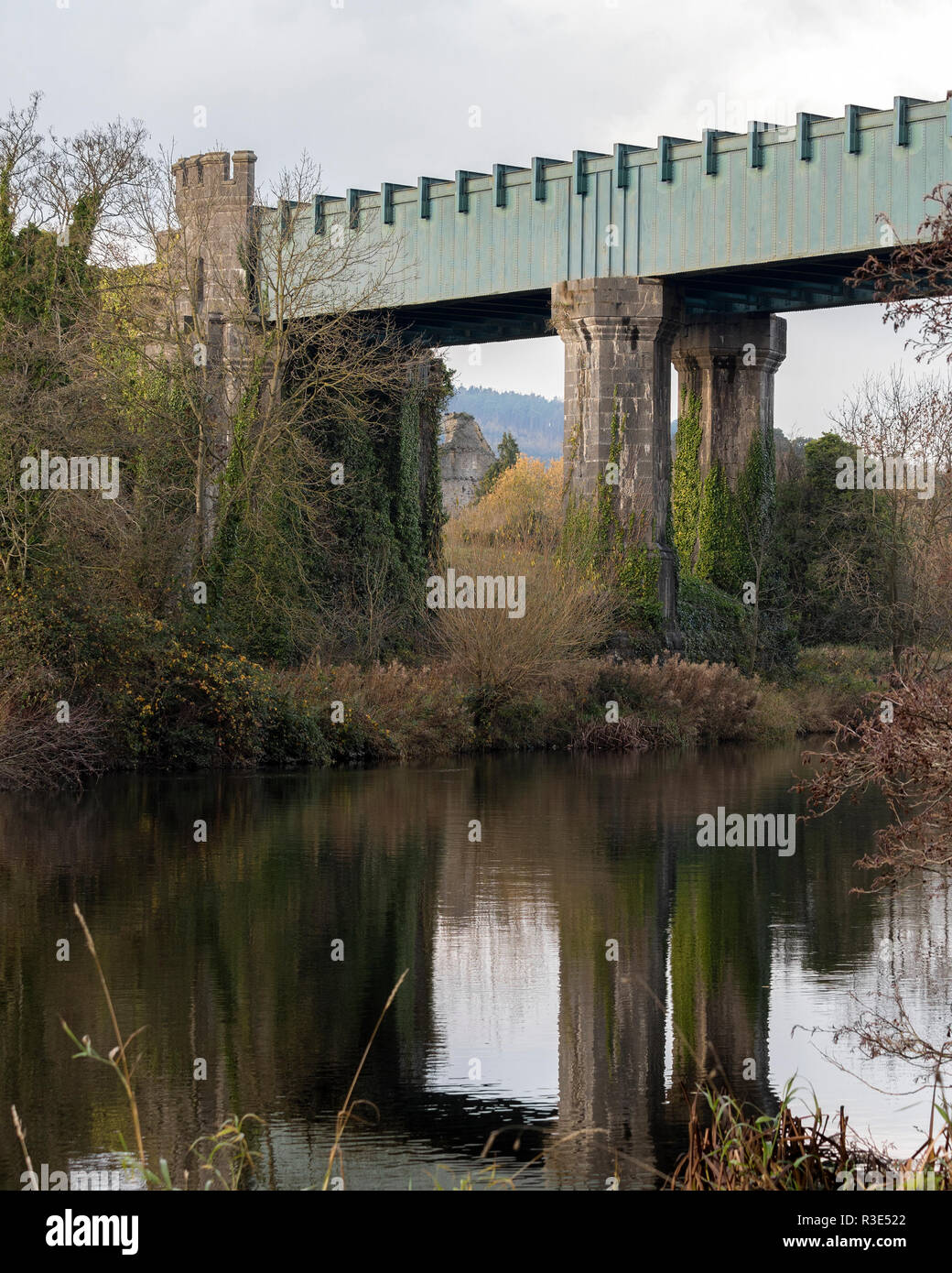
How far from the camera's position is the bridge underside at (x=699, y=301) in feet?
126

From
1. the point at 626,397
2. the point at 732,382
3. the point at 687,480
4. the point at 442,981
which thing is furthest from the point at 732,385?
the point at 442,981

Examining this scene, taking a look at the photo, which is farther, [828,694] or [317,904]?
[828,694]

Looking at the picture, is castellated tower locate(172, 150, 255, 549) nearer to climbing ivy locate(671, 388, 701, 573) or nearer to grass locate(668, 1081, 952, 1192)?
climbing ivy locate(671, 388, 701, 573)

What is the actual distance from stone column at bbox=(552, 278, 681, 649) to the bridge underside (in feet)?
1.94

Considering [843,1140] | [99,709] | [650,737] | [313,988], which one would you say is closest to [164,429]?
→ [99,709]

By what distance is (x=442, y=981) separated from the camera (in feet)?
41.9

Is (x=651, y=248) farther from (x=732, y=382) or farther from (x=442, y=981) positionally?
(x=442, y=981)

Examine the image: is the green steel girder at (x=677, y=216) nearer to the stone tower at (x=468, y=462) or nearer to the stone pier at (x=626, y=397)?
the stone pier at (x=626, y=397)

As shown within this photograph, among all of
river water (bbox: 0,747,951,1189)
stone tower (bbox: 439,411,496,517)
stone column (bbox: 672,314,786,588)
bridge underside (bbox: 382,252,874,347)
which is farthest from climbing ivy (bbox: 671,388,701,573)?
stone tower (bbox: 439,411,496,517)

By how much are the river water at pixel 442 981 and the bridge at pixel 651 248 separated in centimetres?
1625

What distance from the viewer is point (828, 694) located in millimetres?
44625

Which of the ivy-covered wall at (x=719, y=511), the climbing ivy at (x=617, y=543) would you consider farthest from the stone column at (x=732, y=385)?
the climbing ivy at (x=617, y=543)
